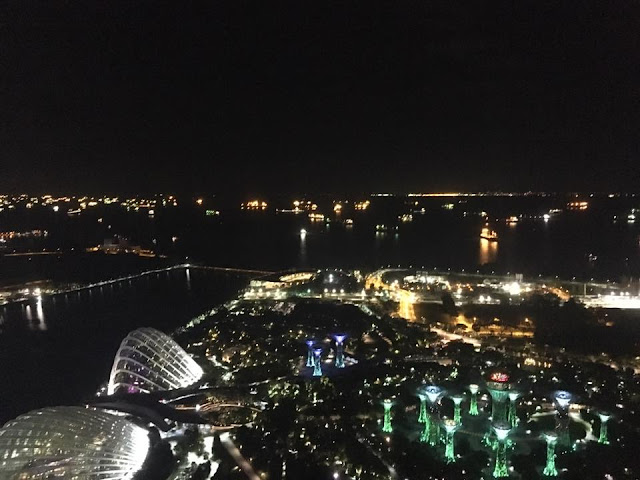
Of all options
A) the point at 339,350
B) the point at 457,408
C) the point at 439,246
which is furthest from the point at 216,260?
the point at 457,408

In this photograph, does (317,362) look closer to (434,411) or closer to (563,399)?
(434,411)

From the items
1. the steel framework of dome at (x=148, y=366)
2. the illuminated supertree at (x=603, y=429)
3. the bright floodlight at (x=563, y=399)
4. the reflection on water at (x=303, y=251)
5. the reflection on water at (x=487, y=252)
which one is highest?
the steel framework of dome at (x=148, y=366)

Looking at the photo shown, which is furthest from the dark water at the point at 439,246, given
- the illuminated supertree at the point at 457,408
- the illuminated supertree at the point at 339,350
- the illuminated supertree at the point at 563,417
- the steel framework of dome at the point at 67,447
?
the steel framework of dome at the point at 67,447

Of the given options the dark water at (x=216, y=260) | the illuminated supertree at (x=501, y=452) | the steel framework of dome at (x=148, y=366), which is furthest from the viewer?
the dark water at (x=216, y=260)

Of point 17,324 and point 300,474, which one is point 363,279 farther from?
point 300,474

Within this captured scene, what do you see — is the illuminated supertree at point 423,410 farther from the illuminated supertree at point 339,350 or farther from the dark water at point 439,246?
the dark water at point 439,246

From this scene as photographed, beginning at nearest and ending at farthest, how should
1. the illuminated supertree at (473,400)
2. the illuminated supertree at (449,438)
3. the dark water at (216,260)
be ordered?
the illuminated supertree at (449,438), the illuminated supertree at (473,400), the dark water at (216,260)

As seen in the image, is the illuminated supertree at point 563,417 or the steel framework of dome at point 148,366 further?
the steel framework of dome at point 148,366
